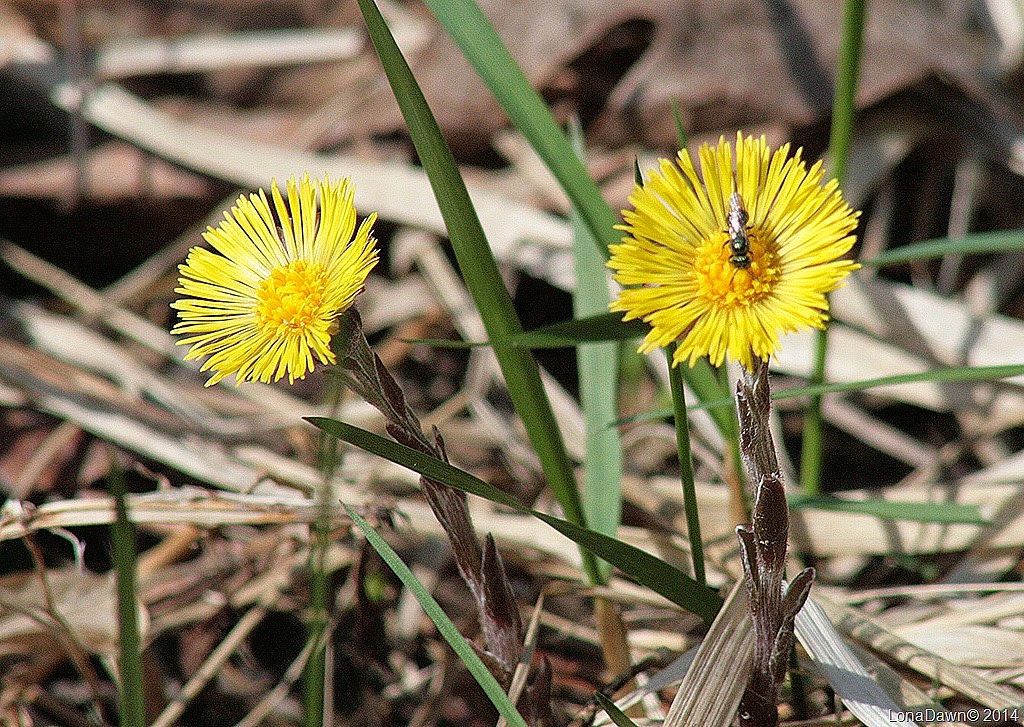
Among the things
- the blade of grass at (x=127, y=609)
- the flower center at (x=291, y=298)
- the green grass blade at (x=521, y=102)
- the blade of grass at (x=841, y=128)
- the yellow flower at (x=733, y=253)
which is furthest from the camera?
the blade of grass at (x=841, y=128)

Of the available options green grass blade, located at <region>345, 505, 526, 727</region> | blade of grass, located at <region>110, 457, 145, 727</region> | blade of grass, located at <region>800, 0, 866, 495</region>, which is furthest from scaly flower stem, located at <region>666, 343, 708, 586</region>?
blade of grass, located at <region>110, 457, 145, 727</region>

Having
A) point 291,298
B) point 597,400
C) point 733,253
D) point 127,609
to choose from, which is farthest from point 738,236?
point 127,609

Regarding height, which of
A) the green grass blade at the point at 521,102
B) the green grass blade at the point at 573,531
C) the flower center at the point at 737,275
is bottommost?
the green grass blade at the point at 573,531

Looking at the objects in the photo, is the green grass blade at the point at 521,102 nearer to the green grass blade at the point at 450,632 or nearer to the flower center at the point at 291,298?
the flower center at the point at 291,298

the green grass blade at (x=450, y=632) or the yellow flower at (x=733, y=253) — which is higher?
the yellow flower at (x=733, y=253)

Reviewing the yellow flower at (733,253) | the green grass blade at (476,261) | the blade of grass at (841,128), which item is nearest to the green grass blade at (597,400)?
the green grass blade at (476,261)
